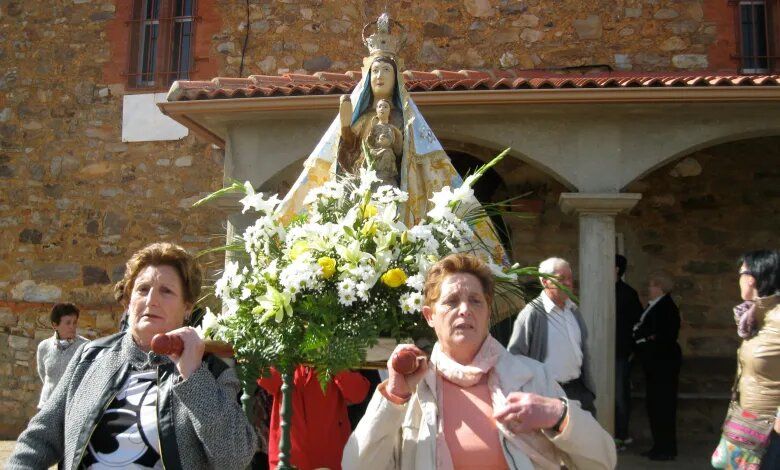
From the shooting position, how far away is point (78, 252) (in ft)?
32.7

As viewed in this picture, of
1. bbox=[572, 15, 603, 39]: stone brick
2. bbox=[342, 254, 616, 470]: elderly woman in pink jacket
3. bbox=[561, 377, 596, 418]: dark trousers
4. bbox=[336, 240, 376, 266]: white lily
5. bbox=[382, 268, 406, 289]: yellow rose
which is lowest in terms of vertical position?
bbox=[561, 377, 596, 418]: dark trousers

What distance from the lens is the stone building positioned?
23.3 ft

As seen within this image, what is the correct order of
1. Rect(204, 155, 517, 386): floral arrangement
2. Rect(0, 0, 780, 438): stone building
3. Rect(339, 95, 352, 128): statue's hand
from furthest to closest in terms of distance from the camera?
Rect(0, 0, 780, 438): stone building < Rect(339, 95, 352, 128): statue's hand < Rect(204, 155, 517, 386): floral arrangement

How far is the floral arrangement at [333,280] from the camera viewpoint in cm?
277

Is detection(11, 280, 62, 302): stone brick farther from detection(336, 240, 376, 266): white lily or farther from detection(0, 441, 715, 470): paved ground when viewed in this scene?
detection(336, 240, 376, 266): white lily

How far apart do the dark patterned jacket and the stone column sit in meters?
4.79

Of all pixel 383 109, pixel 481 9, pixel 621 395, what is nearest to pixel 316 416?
pixel 383 109

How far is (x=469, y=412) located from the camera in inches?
94.8

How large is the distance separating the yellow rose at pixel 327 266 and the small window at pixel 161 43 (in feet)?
25.5

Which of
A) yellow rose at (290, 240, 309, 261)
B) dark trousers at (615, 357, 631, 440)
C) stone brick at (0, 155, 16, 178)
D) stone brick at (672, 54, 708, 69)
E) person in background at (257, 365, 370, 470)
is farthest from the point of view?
stone brick at (0, 155, 16, 178)

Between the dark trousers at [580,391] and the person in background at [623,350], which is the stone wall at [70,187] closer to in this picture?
the person in background at [623,350]

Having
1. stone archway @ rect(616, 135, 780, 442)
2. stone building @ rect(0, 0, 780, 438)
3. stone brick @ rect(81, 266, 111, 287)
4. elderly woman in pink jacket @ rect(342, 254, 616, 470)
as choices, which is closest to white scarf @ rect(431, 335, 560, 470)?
elderly woman in pink jacket @ rect(342, 254, 616, 470)

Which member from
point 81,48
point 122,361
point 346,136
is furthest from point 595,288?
point 81,48

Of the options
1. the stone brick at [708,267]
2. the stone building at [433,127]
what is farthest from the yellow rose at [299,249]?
the stone brick at [708,267]
